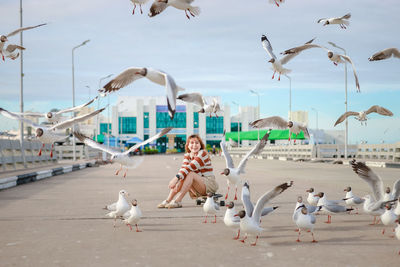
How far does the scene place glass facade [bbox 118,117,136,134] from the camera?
98.1 metres

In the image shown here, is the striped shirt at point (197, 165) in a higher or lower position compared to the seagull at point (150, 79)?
lower

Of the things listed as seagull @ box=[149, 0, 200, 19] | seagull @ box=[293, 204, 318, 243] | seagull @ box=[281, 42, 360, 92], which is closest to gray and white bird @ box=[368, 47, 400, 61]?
seagull @ box=[281, 42, 360, 92]

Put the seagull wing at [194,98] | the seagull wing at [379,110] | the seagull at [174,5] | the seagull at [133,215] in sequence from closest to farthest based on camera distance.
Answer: the seagull at [174,5]
the seagull wing at [194,98]
the seagull wing at [379,110]
the seagull at [133,215]

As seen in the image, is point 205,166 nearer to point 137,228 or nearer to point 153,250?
point 137,228

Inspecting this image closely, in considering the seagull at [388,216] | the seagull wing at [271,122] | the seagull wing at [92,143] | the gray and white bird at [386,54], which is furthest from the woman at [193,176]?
the gray and white bird at [386,54]

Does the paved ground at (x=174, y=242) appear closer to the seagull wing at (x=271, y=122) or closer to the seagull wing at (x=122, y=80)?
the seagull wing at (x=271, y=122)

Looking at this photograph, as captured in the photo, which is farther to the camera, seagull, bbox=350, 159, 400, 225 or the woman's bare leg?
the woman's bare leg

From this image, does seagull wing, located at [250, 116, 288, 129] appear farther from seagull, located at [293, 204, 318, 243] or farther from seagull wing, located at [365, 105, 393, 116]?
seagull, located at [293, 204, 318, 243]

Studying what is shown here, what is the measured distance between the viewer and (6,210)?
365 inches

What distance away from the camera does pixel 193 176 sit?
9141mm

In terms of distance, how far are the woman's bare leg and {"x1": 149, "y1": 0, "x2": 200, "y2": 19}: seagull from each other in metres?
5.01

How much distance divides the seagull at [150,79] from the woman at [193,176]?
4.52 m

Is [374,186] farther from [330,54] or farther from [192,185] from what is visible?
[192,185]

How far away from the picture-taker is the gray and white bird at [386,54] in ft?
18.9
